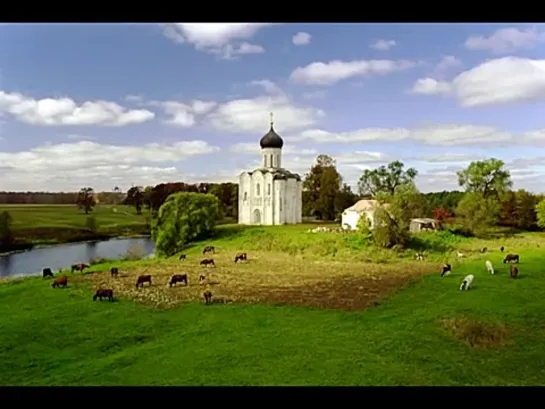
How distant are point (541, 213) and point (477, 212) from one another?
23.2 inches

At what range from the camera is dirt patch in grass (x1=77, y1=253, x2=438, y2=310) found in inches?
169

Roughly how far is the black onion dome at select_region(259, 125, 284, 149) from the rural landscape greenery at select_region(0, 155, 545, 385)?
1.50ft

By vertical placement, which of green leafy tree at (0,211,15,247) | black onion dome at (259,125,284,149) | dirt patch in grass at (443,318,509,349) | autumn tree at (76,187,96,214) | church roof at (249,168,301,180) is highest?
black onion dome at (259,125,284,149)

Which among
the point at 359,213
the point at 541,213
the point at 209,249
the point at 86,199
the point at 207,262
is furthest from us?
the point at 359,213

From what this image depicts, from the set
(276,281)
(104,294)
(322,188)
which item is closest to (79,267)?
(104,294)

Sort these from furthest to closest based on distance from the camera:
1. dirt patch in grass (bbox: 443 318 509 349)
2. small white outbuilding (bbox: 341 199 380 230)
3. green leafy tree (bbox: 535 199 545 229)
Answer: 1. small white outbuilding (bbox: 341 199 380 230)
2. green leafy tree (bbox: 535 199 545 229)
3. dirt patch in grass (bbox: 443 318 509 349)

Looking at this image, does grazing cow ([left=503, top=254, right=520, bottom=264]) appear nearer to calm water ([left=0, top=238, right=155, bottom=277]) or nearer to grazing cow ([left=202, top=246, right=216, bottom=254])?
grazing cow ([left=202, top=246, right=216, bottom=254])

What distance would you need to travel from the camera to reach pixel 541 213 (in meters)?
4.69

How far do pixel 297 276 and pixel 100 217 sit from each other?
6.08 feet

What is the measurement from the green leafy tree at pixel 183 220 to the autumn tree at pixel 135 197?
Answer: 0.32 m

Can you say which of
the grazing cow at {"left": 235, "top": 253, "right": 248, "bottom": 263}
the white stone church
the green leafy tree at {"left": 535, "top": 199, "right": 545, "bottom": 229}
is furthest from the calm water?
the green leafy tree at {"left": 535, "top": 199, "right": 545, "bottom": 229}

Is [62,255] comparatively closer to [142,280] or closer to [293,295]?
[142,280]
